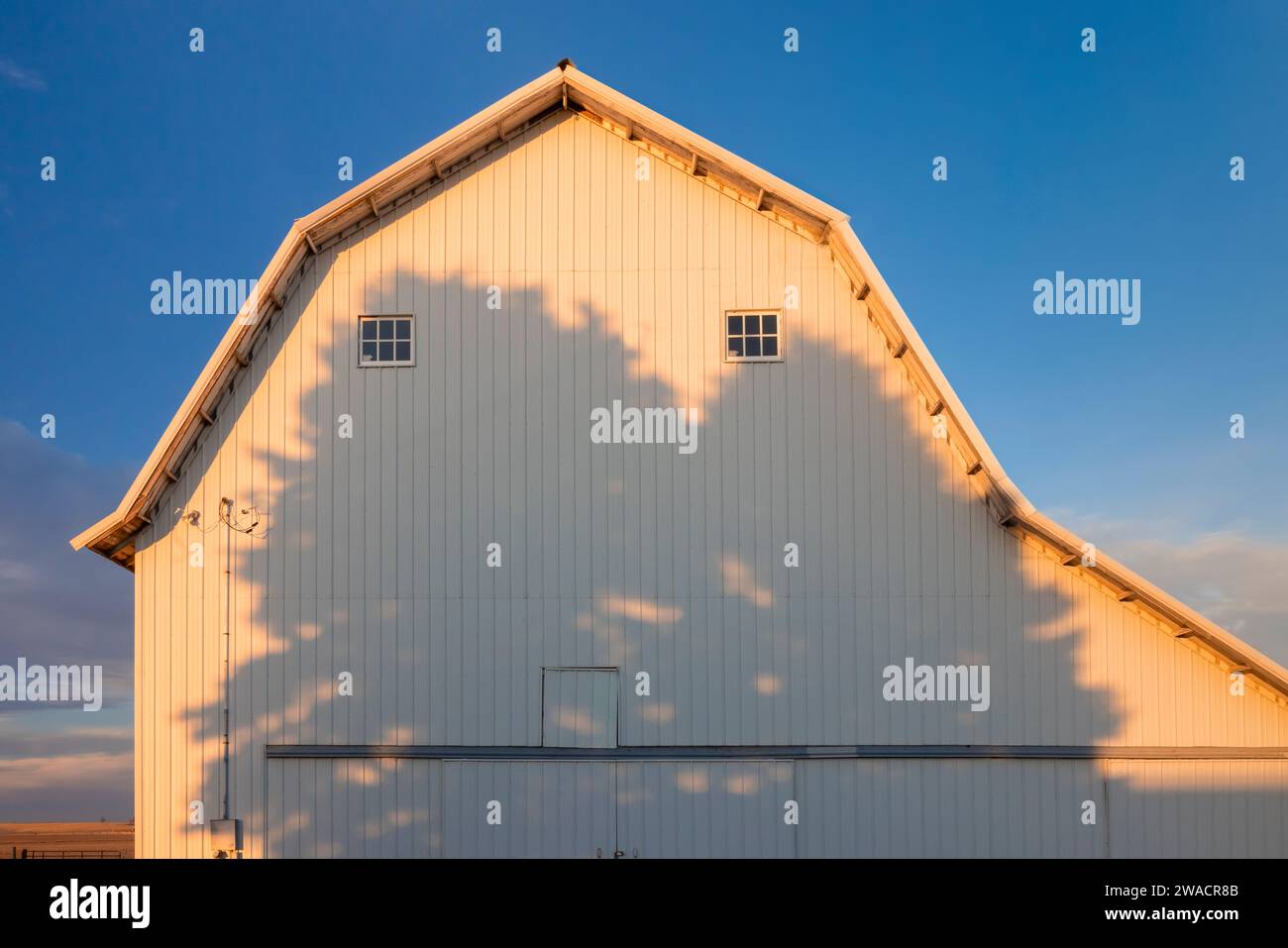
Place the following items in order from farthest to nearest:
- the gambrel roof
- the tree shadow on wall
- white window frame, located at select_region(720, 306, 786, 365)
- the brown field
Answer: the brown field, white window frame, located at select_region(720, 306, 786, 365), the tree shadow on wall, the gambrel roof

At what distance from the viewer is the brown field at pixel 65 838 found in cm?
2598

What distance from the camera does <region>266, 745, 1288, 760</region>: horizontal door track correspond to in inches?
492

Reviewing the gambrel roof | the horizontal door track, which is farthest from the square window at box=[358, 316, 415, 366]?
the horizontal door track

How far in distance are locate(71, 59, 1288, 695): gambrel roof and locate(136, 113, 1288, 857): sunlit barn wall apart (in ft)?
0.83

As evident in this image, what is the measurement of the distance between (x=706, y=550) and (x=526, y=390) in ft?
12.1

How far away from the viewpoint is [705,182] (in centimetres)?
1359

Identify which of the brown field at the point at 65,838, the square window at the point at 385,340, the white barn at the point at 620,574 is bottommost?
the brown field at the point at 65,838

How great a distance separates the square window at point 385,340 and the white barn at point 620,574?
69 mm

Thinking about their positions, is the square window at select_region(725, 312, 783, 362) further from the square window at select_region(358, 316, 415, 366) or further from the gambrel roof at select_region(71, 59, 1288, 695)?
the square window at select_region(358, 316, 415, 366)

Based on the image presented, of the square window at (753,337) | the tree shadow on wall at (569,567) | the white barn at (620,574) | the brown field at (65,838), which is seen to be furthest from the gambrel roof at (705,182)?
the brown field at (65,838)

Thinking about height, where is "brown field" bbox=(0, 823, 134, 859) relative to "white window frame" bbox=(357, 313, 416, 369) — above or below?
below

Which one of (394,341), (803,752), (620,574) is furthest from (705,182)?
(803,752)

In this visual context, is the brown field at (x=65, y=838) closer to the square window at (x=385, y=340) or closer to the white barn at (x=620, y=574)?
the white barn at (x=620, y=574)
